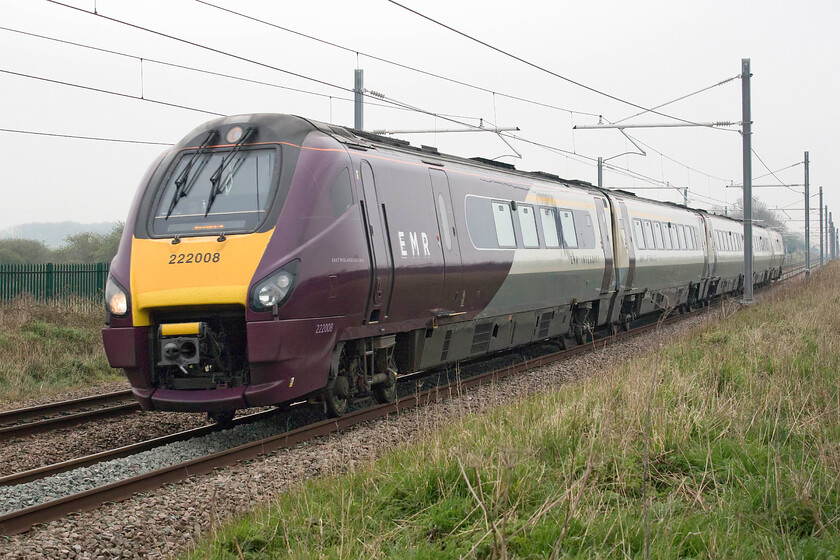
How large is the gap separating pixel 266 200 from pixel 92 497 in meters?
3.36

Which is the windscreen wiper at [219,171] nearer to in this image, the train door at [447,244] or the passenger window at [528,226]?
the train door at [447,244]

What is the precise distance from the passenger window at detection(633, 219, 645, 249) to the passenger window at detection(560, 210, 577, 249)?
4.06 metres

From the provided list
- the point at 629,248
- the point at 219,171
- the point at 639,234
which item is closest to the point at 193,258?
the point at 219,171

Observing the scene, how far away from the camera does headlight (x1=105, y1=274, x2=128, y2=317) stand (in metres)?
8.34

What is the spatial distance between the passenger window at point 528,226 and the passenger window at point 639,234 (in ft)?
19.7

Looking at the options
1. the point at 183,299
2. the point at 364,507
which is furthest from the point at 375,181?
the point at 364,507

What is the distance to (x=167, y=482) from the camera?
6797 millimetres

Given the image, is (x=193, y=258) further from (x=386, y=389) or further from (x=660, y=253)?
(x=660, y=253)

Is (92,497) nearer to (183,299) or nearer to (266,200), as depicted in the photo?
(183,299)

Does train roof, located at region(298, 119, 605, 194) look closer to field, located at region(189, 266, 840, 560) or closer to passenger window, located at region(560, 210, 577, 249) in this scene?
passenger window, located at region(560, 210, 577, 249)

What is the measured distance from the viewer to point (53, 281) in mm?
21062

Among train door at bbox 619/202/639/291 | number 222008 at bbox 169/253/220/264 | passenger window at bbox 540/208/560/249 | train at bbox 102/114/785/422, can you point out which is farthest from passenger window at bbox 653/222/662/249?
number 222008 at bbox 169/253/220/264

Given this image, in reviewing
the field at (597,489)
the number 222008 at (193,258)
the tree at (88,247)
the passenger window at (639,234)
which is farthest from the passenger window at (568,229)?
the tree at (88,247)

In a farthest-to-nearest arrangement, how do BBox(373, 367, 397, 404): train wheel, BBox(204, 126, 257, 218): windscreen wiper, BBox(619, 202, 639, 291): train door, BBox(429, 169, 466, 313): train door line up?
BBox(619, 202, 639, 291): train door → BBox(429, 169, 466, 313): train door → BBox(373, 367, 397, 404): train wheel → BBox(204, 126, 257, 218): windscreen wiper
